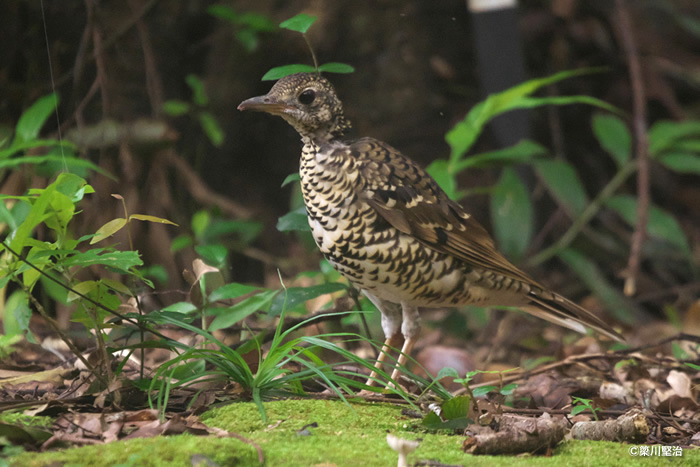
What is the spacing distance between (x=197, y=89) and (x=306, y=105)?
2902 mm

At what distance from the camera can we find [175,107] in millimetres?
5395

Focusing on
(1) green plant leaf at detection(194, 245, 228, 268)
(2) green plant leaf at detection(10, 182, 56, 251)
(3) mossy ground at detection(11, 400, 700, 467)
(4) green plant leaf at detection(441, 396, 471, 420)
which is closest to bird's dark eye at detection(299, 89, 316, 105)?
(1) green plant leaf at detection(194, 245, 228, 268)

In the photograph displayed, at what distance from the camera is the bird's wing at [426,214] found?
3037 mm

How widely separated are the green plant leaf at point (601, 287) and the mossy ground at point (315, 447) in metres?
3.62

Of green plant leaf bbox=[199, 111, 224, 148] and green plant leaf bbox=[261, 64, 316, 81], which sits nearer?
green plant leaf bbox=[261, 64, 316, 81]

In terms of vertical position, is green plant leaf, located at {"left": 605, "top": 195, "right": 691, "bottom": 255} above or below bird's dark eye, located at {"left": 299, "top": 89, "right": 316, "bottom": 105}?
below

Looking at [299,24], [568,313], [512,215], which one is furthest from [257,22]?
[568,313]

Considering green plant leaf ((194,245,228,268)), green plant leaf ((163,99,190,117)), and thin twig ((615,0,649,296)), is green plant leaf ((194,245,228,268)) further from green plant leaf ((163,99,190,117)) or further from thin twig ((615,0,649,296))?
thin twig ((615,0,649,296))

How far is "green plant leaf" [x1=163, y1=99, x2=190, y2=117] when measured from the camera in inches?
210

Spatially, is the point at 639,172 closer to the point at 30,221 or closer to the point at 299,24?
the point at 299,24

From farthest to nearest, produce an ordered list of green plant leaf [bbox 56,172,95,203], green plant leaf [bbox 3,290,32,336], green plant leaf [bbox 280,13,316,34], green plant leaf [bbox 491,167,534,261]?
green plant leaf [bbox 491,167,534,261], green plant leaf [bbox 280,13,316,34], green plant leaf [bbox 3,290,32,336], green plant leaf [bbox 56,172,95,203]

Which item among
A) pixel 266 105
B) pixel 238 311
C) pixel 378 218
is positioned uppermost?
pixel 266 105

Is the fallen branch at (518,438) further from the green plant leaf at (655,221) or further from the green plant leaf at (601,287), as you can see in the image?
the green plant leaf at (655,221)

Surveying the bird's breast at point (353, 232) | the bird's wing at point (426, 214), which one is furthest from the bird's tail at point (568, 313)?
the bird's breast at point (353, 232)
